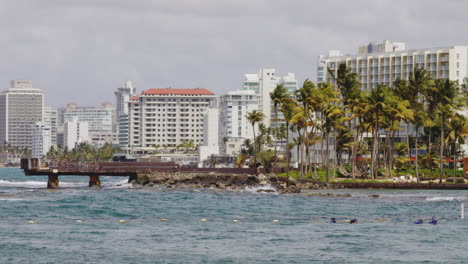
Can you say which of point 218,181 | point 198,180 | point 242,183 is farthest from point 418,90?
point 198,180

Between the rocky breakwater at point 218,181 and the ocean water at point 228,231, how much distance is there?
25.0 metres

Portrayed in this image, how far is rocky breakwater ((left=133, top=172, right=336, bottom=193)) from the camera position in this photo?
5005 inches

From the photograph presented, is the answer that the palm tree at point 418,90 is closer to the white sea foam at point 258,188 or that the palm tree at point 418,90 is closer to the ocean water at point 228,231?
the white sea foam at point 258,188

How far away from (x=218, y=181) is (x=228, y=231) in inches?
2528

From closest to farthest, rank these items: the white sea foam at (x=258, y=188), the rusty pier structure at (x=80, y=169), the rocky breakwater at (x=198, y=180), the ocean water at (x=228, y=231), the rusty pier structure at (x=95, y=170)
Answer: the ocean water at (x=228, y=231) < the white sea foam at (x=258, y=188) < the rocky breakwater at (x=198, y=180) < the rusty pier structure at (x=80, y=169) < the rusty pier structure at (x=95, y=170)

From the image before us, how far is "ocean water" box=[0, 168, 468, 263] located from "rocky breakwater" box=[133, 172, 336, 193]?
25.0m

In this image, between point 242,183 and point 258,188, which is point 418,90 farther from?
point 258,188

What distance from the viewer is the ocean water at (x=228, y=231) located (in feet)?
174

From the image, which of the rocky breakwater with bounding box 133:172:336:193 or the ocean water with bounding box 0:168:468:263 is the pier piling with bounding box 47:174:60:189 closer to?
the rocky breakwater with bounding box 133:172:336:193

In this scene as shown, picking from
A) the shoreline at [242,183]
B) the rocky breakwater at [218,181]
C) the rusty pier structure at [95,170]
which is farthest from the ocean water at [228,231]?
the rusty pier structure at [95,170]

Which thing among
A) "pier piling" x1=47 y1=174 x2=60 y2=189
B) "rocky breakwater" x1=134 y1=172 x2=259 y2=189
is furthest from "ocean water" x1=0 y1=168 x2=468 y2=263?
"pier piling" x1=47 y1=174 x2=60 y2=189

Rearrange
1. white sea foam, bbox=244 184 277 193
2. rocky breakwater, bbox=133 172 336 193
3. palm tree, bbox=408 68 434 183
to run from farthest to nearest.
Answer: palm tree, bbox=408 68 434 183, rocky breakwater, bbox=133 172 336 193, white sea foam, bbox=244 184 277 193

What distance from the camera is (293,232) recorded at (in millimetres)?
64875

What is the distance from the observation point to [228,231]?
65.4 meters
